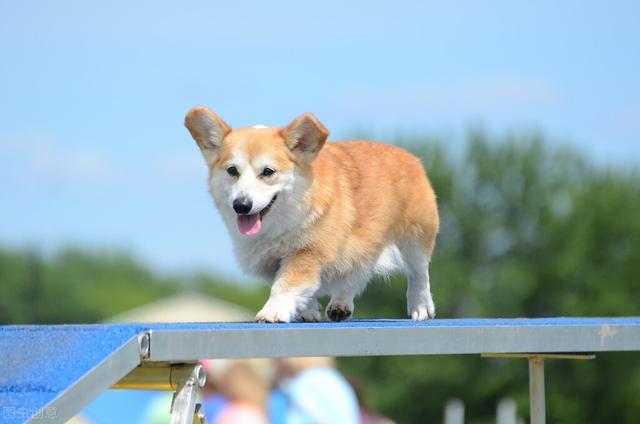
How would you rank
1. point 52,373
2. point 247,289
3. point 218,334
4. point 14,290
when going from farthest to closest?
1. point 247,289
2. point 14,290
3. point 218,334
4. point 52,373

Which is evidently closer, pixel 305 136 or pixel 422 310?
pixel 305 136

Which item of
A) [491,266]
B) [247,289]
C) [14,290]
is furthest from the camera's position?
[247,289]

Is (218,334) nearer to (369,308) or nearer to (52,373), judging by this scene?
(52,373)

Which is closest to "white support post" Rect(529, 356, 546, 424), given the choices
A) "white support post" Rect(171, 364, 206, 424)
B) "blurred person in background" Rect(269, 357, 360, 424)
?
"white support post" Rect(171, 364, 206, 424)

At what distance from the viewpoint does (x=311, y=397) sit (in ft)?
28.0

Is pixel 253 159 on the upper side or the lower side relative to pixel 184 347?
upper

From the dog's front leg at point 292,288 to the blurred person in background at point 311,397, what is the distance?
2518 millimetres

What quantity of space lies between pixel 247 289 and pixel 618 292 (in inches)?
995

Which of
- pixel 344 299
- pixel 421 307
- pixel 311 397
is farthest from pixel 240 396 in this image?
pixel 344 299

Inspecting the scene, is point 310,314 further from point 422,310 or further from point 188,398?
point 188,398

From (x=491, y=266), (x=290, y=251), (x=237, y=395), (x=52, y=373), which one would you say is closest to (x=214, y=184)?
(x=290, y=251)

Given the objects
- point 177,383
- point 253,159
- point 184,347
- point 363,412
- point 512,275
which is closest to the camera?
point 184,347

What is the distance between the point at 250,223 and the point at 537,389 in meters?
1.58

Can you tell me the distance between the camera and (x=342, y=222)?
6125 mm
